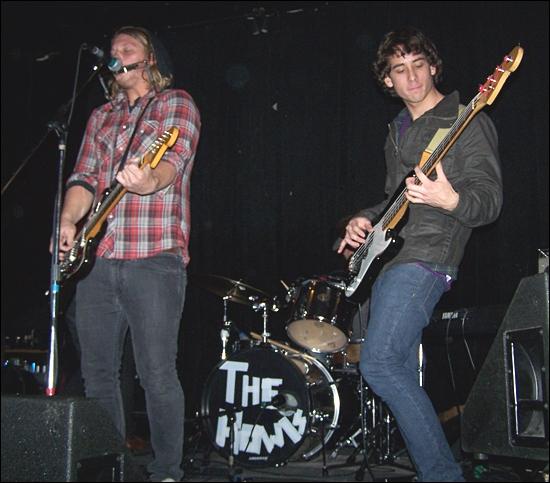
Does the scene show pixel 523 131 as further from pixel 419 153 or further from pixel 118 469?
pixel 118 469

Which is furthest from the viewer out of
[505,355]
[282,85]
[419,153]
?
[282,85]

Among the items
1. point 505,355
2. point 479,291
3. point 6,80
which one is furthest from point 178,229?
point 6,80

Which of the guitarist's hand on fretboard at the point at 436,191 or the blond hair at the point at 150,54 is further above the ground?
the blond hair at the point at 150,54

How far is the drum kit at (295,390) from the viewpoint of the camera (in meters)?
3.81

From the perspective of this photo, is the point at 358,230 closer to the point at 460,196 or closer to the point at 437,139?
the point at 437,139

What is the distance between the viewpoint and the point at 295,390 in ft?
12.6

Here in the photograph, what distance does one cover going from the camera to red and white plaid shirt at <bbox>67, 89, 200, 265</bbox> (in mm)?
2846

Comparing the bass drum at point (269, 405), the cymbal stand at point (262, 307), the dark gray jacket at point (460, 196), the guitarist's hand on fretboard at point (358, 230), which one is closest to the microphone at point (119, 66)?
the guitarist's hand on fretboard at point (358, 230)

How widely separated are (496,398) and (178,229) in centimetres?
150

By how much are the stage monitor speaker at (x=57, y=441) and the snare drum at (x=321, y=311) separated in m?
2.02

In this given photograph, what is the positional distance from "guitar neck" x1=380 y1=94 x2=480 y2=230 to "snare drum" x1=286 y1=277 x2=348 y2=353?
1.24m

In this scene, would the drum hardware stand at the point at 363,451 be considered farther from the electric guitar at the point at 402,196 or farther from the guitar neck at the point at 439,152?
the guitar neck at the point at 439,152

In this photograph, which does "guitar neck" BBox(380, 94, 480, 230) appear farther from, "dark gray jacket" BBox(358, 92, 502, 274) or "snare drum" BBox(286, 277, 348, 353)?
"snare drum" BBox(286, 277, 348, 353)

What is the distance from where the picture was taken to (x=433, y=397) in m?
4.39
